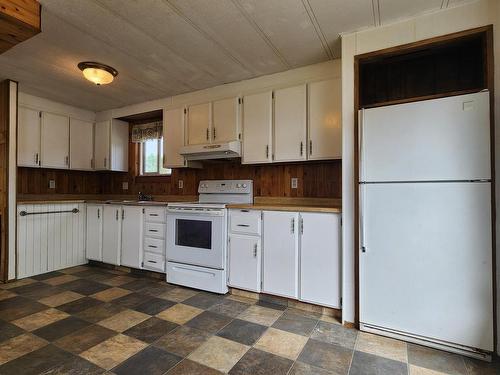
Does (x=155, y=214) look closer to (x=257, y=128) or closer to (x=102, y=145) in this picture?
(x=257, y=128)

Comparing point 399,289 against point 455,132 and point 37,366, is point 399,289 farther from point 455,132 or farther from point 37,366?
point 37,366

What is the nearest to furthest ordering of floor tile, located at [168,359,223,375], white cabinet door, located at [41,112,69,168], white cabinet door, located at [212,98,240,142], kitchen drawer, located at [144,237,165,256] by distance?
floor tile, located at [168,359,223,375]
white cabinet door, located at [212,98,240,142]
kitchen drawer, located at [144,237,165,256]
white cabinet door, located at [41,112,69,168]

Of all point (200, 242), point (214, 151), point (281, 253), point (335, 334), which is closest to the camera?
point (335, 334)

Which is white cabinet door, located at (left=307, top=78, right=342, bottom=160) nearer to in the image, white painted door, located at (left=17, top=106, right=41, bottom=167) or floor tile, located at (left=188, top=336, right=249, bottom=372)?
floor tile, located at (left=188, top=336, right=249, bottom=372)

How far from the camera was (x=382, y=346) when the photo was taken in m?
1.92

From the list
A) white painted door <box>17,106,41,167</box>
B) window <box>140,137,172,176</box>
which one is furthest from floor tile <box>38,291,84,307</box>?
window <box>140,137,172,176</box>

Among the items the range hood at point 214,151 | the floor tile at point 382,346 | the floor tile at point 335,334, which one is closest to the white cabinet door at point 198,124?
the range hood at point 214,151

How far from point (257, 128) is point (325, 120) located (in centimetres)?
73

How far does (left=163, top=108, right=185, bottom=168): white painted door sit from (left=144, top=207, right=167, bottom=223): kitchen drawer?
25.0 inches

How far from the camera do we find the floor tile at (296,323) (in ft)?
7.01

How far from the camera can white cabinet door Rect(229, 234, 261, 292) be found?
268 centimetres

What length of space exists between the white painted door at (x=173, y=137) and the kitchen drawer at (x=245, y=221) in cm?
119

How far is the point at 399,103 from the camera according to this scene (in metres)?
2.01

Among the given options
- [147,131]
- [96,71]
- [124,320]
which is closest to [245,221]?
[124,320]
